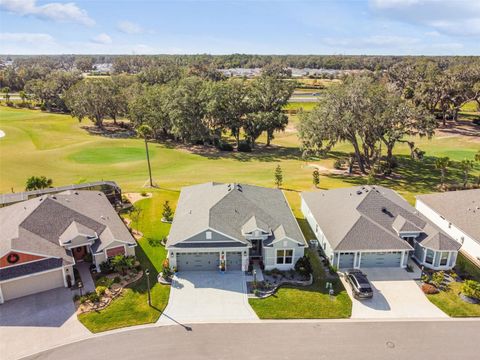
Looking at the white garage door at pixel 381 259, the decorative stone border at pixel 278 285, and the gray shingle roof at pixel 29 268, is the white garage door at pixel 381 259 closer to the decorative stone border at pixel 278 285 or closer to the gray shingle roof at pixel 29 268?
the decorative stone border at pixel 278 285

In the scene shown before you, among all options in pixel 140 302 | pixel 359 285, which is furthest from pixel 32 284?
pixel 359 285

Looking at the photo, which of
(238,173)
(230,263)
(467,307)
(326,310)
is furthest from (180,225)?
(238,173)

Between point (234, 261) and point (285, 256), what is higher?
point (285, 256)

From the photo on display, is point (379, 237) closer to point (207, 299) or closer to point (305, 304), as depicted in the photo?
point (305, 304)

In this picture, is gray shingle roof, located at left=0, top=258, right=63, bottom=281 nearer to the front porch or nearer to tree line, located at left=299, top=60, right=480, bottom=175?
the front porch

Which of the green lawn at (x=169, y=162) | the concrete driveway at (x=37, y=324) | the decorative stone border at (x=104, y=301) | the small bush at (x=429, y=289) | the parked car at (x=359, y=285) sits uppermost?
the green lawn at (x=169, y=162)

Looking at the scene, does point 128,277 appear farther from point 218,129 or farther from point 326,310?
point 218,129

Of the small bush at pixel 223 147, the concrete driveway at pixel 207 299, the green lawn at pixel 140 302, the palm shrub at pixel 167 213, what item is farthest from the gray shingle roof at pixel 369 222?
the small bush at pixel 223 147
